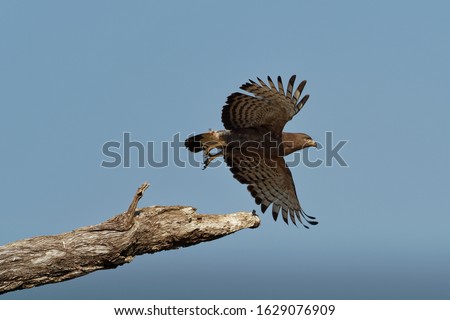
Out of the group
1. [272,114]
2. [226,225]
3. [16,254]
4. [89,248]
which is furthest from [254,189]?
[16,254]

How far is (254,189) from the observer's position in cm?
1181

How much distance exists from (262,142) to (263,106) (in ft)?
2.16

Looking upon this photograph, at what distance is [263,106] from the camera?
11297 mm

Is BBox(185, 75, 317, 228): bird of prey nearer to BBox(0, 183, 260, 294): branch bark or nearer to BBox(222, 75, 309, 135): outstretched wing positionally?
BBox(222, 75, 309, 135): outstretched wing

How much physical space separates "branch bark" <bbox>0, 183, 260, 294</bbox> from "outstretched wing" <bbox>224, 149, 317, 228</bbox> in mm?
2022

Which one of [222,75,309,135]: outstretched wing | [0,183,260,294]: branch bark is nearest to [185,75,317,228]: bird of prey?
[222,75,309,135]: outstretched wing

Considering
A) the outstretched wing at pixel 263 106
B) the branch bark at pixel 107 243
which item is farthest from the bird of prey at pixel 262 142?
the branch bark at pixel 107 243

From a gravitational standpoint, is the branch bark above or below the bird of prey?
below

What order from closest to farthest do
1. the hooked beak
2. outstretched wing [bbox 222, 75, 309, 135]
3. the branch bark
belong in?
the branch bark → outstretched wing [bbox 222, 75, 309, 135] → the hooked beak

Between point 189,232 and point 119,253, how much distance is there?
3.43 ft

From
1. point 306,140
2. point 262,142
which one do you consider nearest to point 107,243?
point 262,142

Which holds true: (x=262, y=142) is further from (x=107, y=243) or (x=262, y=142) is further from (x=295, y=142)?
(x=107, y=243)

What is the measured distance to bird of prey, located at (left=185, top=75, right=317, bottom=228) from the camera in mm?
11172

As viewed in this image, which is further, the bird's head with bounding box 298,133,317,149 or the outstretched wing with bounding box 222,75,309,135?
the bird's head with bounding box 298,133,317,149
